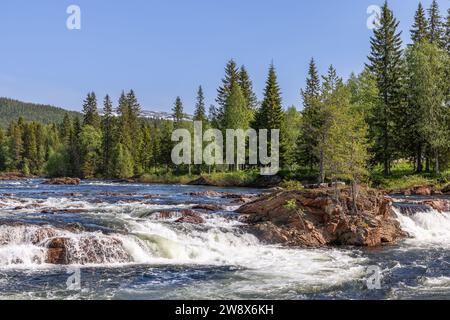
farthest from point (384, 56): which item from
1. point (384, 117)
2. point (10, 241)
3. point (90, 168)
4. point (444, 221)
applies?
point (90, 168)

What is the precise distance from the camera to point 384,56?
60938 millimetres

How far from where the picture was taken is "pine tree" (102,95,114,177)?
93.7 meters

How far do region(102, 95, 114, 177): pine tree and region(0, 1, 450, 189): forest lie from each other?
212 millimetres

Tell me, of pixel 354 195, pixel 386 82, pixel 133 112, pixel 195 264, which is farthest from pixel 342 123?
pixel 133 112

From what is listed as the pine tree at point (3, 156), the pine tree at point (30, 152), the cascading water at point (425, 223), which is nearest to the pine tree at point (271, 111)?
the cascading water at point (425, 223)

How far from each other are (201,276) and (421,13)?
65.4m

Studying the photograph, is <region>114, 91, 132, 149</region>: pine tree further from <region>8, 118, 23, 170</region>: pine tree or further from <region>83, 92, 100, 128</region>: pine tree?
<region>8, 118, 23, 170</region>: pine tree

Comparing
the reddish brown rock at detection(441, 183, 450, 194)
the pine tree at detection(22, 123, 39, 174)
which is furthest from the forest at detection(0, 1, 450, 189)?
the pine tree at detection(22, 123, 39, 174)

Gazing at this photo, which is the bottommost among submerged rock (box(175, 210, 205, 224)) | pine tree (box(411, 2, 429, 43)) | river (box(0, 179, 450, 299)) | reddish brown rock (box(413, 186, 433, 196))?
river (box(0, 179, 450, 299))

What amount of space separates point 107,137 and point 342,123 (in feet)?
247

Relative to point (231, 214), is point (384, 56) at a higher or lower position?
higher

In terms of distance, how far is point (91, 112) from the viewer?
4405 inches

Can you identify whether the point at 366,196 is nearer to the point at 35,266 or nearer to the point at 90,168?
the point at 35,266

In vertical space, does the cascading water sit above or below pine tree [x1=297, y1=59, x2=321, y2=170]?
below
